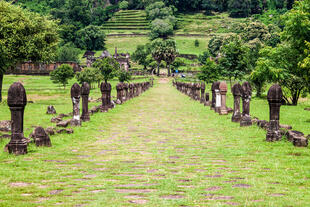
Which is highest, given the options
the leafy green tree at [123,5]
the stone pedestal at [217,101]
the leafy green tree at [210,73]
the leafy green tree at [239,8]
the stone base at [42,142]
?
the leafy green tree at [123,5]

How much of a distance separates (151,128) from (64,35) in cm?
14016

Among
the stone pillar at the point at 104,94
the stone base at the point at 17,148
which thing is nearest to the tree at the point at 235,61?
the stone pillar at the point at 104,94

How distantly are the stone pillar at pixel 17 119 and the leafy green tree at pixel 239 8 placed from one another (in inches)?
6993

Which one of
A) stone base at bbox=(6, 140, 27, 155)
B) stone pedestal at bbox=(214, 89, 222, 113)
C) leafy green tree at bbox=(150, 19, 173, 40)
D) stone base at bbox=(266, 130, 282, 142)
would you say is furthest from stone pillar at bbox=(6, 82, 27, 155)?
leafy green tree at bbox=(150, 19, 173, 40)

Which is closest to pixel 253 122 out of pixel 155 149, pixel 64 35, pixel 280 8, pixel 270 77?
pixel 155 149

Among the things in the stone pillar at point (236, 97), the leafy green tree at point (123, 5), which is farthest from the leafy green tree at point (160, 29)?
the stone pillar at point (236, 97)

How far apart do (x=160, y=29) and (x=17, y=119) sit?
144135mm

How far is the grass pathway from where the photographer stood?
5730 mm

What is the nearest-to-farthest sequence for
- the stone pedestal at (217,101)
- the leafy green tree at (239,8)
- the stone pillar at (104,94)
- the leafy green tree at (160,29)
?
the stone pedestal at (217,101)
the stone pillar at (104,94)
the leafy green tree at (160,29)
the leafy green tree at (239,8)

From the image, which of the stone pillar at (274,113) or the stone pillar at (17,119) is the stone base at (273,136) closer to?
the stone pillar at (274,113)

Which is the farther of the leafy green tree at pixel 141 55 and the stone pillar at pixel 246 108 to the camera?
the leafy green tree at pixel 141 55

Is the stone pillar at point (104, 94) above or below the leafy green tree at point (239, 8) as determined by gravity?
below

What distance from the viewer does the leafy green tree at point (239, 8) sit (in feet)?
583

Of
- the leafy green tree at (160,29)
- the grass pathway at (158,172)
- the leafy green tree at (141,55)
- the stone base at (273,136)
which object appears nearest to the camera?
the grass pathway at (158,172)
